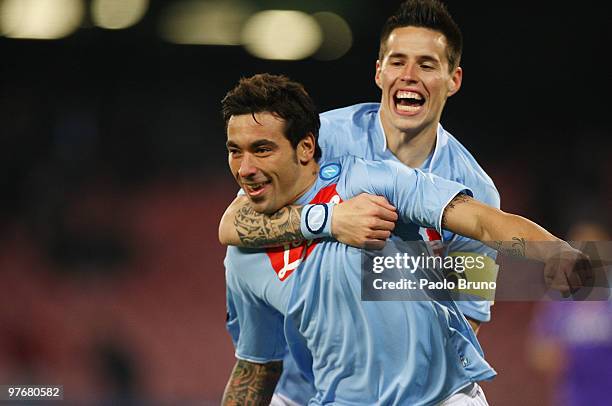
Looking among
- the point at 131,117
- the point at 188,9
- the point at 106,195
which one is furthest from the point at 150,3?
the point at 106,195

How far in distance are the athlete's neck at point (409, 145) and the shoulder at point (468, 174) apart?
0.07 m

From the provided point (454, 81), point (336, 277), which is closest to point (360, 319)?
point (336, 277)

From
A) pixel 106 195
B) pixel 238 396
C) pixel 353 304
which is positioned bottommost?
pixel 238 396

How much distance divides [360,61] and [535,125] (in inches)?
20.8

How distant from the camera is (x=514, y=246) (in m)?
2.20

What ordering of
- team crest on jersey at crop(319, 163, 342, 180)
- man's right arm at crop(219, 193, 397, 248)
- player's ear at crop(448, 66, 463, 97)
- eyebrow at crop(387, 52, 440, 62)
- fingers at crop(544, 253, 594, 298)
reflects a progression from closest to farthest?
fingers at crop(544, 253, 594, 298) < man's right arm at crop(219, 193, 397, 248) < team crest on jersey at crop(319, 163, 342, 180) < eyebrow at crop(387, 52, 440, 62) < player's ear at crop(448, 66, 463, 97)

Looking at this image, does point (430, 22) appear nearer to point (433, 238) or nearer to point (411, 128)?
point (411, 128)

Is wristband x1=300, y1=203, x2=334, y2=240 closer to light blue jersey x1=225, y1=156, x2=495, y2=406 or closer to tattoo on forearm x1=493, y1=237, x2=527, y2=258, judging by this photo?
light blue jersey x1=225, y1=156, x2=495, y2=406

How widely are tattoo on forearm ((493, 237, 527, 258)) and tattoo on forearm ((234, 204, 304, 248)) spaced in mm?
448

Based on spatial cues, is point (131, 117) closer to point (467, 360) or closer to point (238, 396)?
point (238, 396)

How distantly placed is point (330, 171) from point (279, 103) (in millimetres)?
203

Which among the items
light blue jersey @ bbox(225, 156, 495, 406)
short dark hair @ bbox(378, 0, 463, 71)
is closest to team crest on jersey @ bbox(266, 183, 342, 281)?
light blue jersey @ bbox(225, 156, 495, 406)

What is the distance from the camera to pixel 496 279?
8.52 ft

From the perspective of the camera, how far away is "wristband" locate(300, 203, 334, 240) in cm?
230
